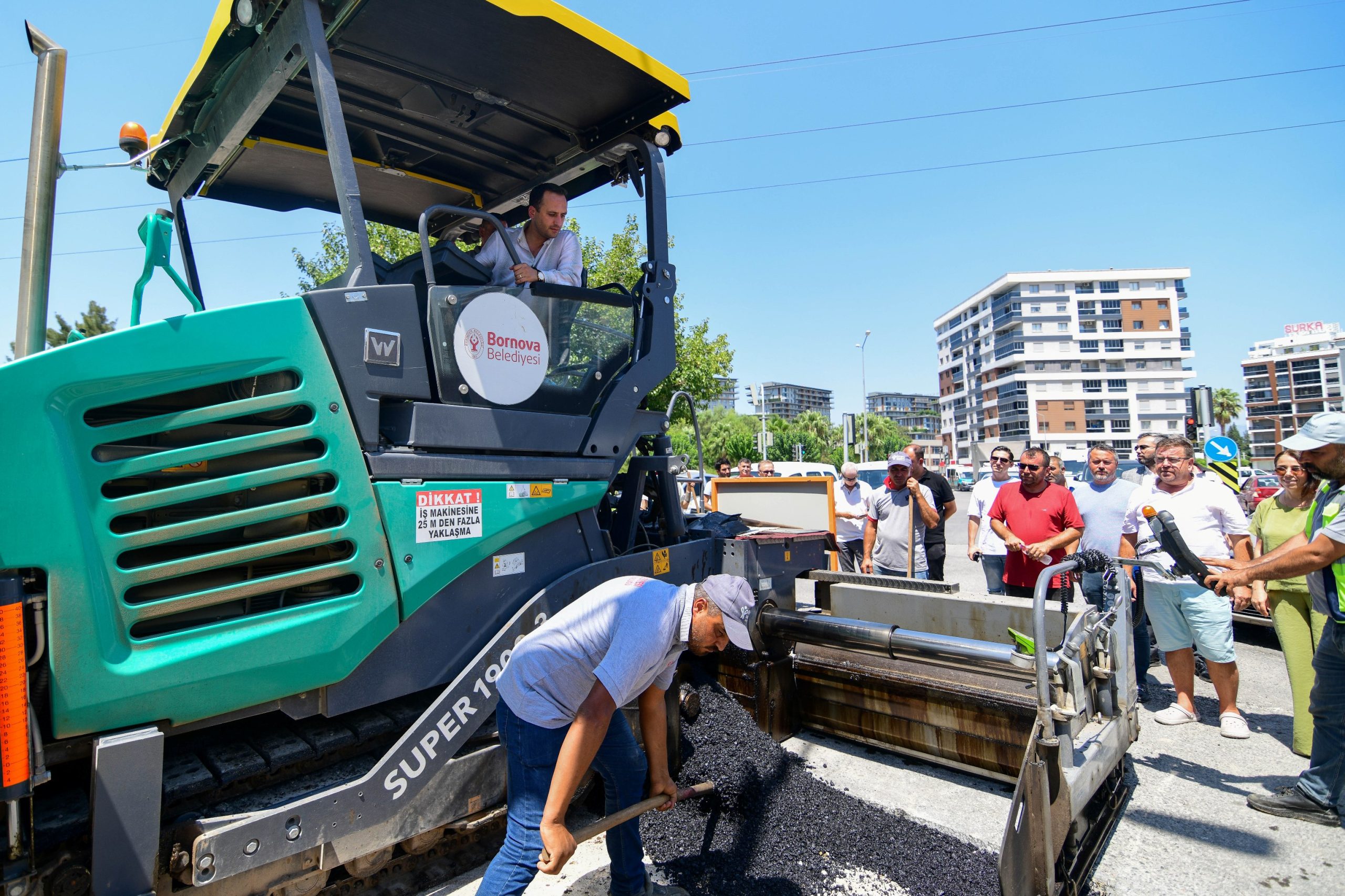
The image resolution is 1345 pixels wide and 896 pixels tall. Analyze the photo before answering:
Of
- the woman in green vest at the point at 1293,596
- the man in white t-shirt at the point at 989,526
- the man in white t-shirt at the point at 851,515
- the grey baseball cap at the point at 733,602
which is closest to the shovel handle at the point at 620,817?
the grey baseball cap at the point at 733,602

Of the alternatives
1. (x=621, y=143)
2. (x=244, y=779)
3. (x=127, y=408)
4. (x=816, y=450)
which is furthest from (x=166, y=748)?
(x=816, y=450)

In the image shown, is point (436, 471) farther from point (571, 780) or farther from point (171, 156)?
point (171, 156)

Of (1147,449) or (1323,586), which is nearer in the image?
(1323,586)

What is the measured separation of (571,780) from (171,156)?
3480 mm

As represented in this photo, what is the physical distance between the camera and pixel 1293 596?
4512 mm

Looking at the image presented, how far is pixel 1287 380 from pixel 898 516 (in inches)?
4855

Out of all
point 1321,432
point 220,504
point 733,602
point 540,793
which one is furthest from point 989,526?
point 220,504

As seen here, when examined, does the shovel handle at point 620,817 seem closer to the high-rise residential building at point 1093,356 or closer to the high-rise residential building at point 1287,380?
the high-rise residential building at point 1093,356

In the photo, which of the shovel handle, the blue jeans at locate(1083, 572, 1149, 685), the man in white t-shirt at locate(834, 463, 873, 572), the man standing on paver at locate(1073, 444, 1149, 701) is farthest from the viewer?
the man in white t-shirt at locate(834, 463, 873, 572)

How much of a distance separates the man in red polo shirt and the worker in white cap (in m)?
1.77

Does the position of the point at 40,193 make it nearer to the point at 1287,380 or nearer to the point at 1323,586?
the point at 1323,586

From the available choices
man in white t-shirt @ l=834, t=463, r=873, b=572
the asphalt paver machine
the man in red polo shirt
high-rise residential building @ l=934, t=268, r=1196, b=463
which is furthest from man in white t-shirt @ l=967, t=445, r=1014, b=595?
high-rise residential building @ l=934, t=268, r=1196, b=463

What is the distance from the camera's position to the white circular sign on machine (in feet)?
9.31

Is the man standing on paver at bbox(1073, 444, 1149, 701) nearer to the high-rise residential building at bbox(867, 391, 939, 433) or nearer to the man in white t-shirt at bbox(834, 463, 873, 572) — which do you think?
the man in white t-shirt at bbox(834, 463, 873, 572)
